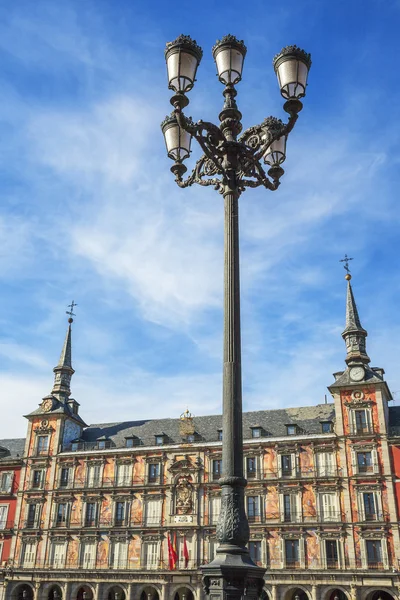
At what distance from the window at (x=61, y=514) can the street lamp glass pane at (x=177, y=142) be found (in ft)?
137

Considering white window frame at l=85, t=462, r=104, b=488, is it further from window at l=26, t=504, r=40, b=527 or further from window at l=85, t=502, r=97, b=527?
window at l=26, t=504, r=40, b=527

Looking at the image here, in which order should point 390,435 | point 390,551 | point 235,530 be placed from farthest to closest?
point 390,435 → point 390,551 → point 235,530

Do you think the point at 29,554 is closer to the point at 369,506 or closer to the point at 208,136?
the point at 369,506

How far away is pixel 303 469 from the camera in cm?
4275

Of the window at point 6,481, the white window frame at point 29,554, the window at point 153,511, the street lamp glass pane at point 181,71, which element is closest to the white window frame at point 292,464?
the window at point 153,511

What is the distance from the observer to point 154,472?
46594 mm

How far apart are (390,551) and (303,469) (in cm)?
775

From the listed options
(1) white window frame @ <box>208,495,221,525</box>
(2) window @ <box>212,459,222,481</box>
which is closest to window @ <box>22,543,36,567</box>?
(1) white window frame @ <box>208,495,221,525</box>

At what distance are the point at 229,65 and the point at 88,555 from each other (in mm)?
43037

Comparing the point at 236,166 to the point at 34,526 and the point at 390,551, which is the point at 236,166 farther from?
the point at 34,526

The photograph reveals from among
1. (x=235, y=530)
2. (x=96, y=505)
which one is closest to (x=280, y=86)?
(x=235, y=530)

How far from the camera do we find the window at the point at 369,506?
39312 millimetres

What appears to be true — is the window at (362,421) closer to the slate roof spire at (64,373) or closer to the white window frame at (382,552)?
the white window frame at (382,552)

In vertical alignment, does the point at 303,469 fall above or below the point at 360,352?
below
